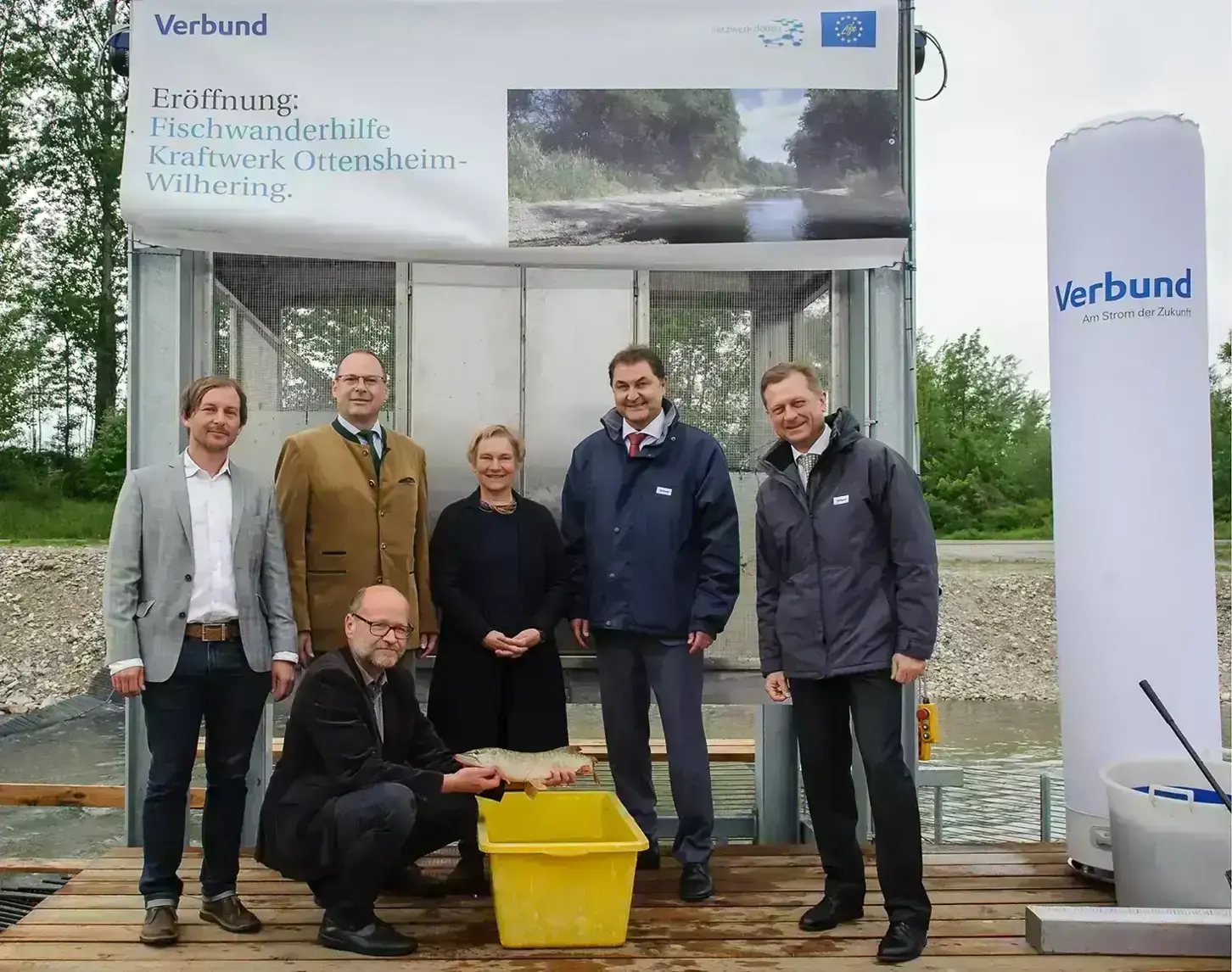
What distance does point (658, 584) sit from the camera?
10.8ft

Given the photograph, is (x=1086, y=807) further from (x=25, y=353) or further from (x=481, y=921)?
(x=25, y=353)

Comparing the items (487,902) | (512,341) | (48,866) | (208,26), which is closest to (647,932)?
(487,902)

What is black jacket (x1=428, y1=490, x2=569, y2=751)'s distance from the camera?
334cm

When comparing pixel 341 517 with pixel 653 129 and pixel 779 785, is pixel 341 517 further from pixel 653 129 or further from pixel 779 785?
pixel 779 785

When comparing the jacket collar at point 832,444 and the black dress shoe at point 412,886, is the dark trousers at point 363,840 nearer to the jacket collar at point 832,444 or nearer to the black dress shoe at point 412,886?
the black dress shoe at point 412,886

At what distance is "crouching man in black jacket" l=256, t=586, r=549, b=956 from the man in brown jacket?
1.38 ft

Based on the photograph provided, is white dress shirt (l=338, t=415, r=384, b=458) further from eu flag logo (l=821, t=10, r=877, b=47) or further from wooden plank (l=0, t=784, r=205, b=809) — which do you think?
eu flag logo (l=821, t=10, r=877, b=47)

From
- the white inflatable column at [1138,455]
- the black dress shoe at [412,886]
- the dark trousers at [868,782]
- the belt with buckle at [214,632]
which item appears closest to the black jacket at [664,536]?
the dark trousers at [868,782]

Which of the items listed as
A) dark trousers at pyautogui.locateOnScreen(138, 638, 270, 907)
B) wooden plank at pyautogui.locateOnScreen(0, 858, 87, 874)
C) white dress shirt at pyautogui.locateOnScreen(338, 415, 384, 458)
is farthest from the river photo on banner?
wooden plank at pyautogui.locateOnScreen(0, 858, 87, 874)

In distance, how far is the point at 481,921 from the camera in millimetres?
3113

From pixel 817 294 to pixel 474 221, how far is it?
1.30m

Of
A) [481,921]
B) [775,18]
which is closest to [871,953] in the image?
[481,921]

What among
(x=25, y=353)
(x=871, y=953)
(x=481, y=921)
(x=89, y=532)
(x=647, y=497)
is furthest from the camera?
(x=25, y=353)

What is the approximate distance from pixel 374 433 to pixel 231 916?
1.48 metres
